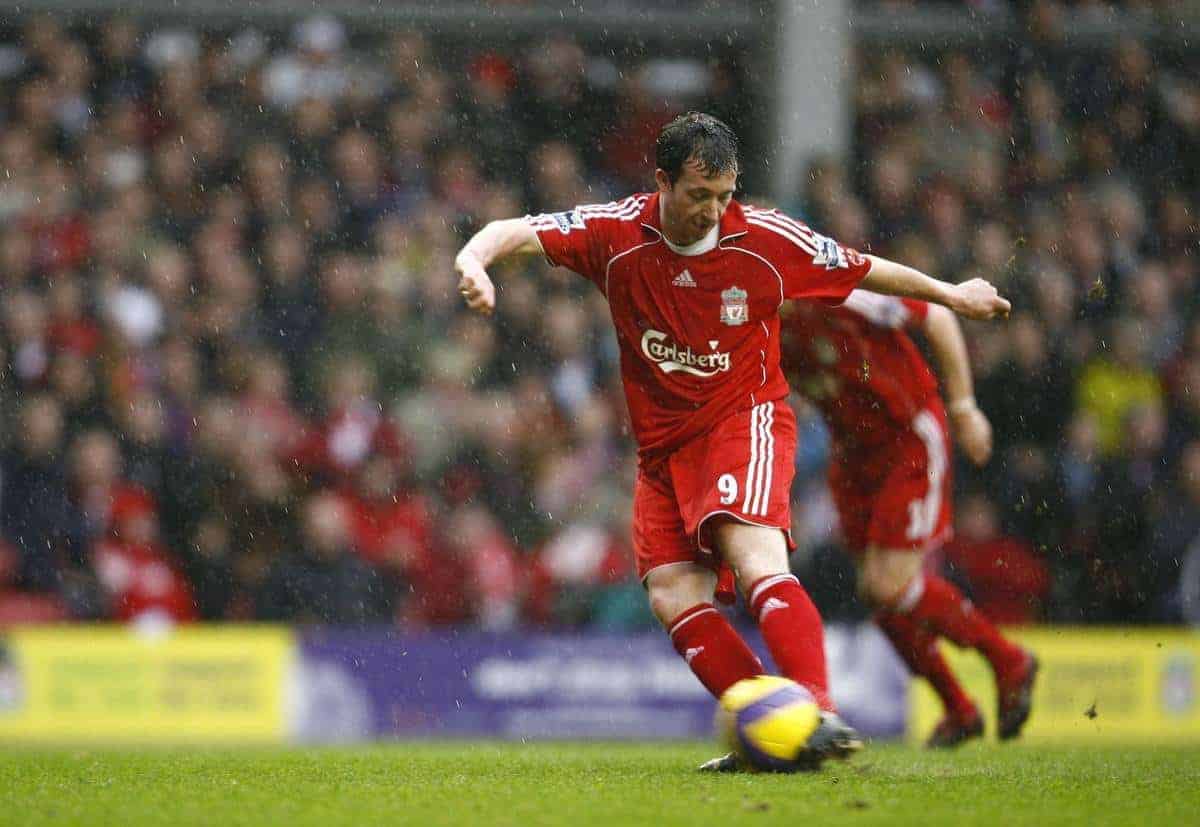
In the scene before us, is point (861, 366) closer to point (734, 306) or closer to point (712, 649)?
point (734, 306)

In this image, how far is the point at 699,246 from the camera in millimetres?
5832

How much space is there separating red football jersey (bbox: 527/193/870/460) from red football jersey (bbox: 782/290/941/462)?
1.35 meters

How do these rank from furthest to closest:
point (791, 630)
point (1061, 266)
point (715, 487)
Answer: point (1061, 266) < point (715, 487) < point (791, 630)

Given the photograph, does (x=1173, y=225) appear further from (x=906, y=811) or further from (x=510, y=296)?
(x=906, y=811)

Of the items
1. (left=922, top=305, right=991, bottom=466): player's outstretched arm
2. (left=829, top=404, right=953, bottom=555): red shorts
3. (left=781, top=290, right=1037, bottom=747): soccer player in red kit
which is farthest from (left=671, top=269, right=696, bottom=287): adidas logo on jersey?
(left=829, top=404, right=953, bottom=555): red shorts

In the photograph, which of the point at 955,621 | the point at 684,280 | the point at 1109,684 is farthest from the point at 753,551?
the point at 1109,684

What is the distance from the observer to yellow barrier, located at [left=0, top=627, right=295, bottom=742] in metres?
10.7

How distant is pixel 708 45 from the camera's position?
14.7 m

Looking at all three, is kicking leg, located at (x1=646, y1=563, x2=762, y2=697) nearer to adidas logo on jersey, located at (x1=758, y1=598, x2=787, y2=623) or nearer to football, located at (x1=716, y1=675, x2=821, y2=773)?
adidas logo on jersey, located at (x1=758, y1=598, x2=787, y2=623)

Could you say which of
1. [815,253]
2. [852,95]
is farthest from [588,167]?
[815,253]

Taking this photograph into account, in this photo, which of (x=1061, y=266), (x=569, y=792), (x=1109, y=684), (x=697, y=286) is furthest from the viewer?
(x=1061, y=266)

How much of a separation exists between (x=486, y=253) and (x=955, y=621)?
3307 millimetres

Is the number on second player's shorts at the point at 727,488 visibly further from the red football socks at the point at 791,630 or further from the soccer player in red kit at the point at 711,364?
the red football socks at the point at 791,630

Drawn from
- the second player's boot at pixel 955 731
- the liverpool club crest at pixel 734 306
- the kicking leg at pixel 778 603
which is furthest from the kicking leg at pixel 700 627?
the second player's boot at pixel 955 731
